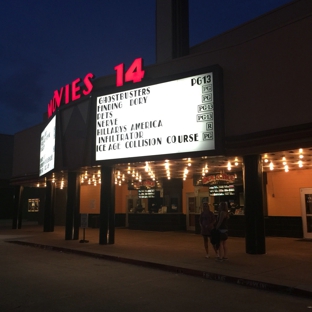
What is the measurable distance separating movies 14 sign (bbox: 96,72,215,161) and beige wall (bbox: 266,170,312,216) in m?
→ 7.77

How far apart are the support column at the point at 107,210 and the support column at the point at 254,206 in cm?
657

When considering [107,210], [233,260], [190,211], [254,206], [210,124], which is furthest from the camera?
[190,211]

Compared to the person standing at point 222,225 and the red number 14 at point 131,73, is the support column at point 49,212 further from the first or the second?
the person standing at point 222,225

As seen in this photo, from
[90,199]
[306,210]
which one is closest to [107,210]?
[306,210]

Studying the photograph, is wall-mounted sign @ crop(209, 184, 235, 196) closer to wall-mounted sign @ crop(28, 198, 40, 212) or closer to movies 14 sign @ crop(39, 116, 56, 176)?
movies 14 sign @ crop(39, 116, 56, 176)

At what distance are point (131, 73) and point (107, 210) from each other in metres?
6.32

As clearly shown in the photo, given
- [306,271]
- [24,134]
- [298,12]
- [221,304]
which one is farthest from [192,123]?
[24,134]

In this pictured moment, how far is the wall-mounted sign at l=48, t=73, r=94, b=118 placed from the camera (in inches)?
720

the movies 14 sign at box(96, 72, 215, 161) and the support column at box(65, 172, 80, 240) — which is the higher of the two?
the movies 14 sign at box(96, 72, 215, 161)

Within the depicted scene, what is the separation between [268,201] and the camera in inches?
767

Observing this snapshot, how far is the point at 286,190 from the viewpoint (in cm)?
1906

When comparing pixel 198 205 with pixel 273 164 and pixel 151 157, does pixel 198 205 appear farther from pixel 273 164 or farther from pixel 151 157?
pixel 151 157

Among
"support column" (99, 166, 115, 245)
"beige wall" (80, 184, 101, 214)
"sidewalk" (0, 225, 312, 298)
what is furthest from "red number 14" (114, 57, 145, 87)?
"beige wall" (80, 184, 101, 214)

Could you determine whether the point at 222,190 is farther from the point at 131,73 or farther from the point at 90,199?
the point at 90,199
